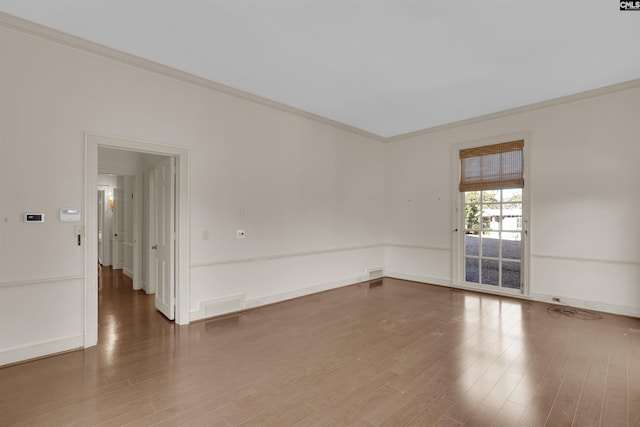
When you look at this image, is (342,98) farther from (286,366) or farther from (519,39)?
(286,366)

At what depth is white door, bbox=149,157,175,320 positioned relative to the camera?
394 cm

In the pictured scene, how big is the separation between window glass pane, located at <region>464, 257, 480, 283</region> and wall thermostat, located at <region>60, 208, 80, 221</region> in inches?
231

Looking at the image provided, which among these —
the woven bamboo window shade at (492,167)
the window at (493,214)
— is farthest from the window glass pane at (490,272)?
the woven bamboo window shade at (492,167)

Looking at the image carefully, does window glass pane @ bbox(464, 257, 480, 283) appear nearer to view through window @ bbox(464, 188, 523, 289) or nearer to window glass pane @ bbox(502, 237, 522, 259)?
view through window @ bbox(464, 188, 523, 289)

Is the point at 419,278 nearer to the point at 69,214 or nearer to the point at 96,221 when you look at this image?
the point at 96,221

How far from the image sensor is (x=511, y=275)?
5.21 meters

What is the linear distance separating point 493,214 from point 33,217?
6255mm

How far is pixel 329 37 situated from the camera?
309 cm

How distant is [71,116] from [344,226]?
4.34 m

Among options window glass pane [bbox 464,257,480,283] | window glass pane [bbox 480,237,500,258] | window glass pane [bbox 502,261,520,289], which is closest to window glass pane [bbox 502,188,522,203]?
window glass pane [bbox 480,237,500,258]

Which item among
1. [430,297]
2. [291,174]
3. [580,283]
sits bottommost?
[430,297]

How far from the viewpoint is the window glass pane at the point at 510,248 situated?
5109mm

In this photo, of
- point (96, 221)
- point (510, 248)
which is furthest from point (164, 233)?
point (510, 248)

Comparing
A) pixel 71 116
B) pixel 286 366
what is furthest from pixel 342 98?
pixel 286 366
